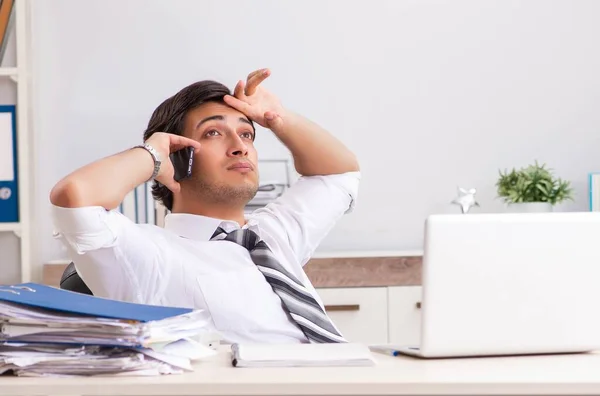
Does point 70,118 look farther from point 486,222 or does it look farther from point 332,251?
point 486,222

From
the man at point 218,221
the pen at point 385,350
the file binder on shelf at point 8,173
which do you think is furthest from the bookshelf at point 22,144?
the pen at point 385,350

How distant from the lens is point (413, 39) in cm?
382

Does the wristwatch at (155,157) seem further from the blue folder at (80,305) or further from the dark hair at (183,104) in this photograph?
the blue folder at (80,305)

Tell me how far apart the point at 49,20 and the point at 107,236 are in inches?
84.0

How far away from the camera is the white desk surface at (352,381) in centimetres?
115

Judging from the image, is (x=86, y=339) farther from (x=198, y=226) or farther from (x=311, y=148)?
(x=311, y=148)

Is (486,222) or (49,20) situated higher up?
(49,20)

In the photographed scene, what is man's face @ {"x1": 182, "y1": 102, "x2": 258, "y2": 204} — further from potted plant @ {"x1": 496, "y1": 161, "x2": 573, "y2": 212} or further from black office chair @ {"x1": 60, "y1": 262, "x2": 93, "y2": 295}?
potted plant @ {"x1": 496, "y1": 161, "x2": 573, "y2": 212}

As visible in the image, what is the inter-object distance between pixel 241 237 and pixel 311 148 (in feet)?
1.26

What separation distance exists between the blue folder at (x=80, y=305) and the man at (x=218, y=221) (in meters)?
0.30

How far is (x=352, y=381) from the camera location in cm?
116

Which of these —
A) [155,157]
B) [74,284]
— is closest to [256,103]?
[155,157]

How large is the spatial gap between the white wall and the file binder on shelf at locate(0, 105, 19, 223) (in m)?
0.17

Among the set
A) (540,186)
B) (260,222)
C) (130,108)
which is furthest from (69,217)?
(540,186)
